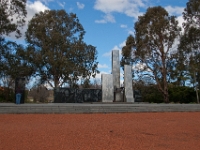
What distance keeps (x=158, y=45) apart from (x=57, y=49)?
36.8 feet

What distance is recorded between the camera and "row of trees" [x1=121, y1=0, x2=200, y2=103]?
2547 centimetres

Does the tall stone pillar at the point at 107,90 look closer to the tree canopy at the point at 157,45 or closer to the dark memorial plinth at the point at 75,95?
the dark memorial plinth at the point at 75,95

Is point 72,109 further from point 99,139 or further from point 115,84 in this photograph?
point 115,84

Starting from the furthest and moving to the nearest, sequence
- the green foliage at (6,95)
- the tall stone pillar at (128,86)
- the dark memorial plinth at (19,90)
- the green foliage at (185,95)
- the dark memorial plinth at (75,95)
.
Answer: the green foliage at (185,95)
the green foliage at (6,95)
the dark memorial plinth at (75,95)
the tall stone pillar at (128,86)
the dark memorial plinth at (19,90)

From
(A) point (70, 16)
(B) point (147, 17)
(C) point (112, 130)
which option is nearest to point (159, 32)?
(B) point (147, 17)

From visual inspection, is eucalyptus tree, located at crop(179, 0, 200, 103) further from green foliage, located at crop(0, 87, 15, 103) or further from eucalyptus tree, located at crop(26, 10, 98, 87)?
green foliage, located at crop(0, 87, 15, 103)

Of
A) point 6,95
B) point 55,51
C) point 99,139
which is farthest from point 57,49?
point 99,139

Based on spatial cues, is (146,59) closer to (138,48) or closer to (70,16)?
(138,48)

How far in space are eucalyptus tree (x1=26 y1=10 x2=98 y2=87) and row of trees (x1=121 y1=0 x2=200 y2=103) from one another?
15.8 feet

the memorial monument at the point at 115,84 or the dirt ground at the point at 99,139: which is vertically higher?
the memorial monument at the point at 115,84

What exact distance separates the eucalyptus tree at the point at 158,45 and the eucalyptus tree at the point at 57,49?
18.2ft

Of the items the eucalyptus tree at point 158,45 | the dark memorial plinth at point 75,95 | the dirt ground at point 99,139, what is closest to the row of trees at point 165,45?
the eucalyptus tree at point 158,45

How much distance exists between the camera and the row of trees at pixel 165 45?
25.5 meters

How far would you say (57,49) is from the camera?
87.8ft
